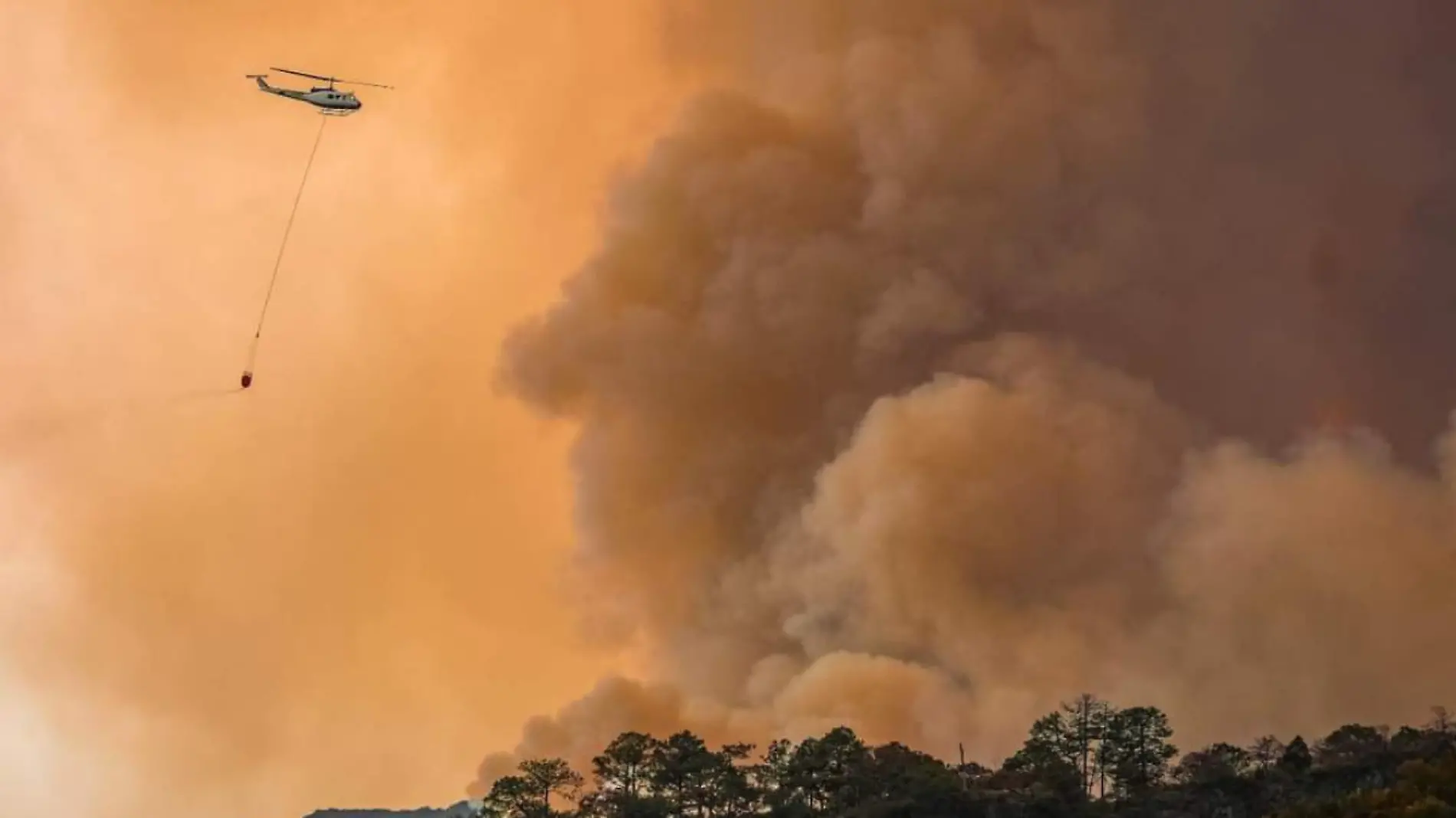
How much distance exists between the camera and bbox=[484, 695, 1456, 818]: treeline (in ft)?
226

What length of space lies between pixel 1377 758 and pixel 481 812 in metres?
34.4

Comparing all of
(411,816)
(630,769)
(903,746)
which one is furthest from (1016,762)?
(411,816)

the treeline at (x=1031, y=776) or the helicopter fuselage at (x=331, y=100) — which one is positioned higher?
the helicopter fuselage at (x=331, y=100)

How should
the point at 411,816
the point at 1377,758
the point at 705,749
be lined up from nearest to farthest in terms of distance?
the point at 1377,758
the point at 705,749
the point at 411,816

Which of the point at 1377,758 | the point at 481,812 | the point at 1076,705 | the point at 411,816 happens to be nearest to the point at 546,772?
the point at 481,812

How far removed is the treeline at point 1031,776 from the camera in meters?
68.9

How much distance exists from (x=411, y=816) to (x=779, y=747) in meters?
47.1

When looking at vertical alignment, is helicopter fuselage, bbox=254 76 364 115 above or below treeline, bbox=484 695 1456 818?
above

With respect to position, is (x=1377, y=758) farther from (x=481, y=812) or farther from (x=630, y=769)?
(x=481, y=812)

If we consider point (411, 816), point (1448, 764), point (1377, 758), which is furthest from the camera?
point (411, 816)

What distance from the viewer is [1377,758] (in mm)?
68625

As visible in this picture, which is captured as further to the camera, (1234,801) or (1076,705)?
(1076,705)

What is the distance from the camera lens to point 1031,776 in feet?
229

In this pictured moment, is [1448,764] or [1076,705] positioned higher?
[1076,705]
